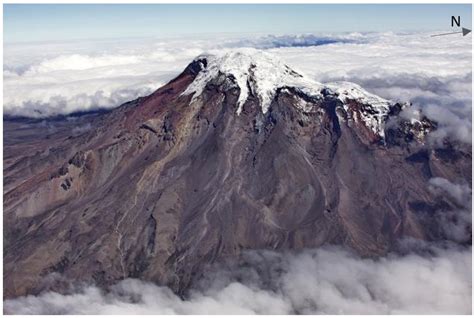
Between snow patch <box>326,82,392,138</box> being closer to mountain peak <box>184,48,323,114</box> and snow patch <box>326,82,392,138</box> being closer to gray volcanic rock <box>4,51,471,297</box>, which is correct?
gray volcanic rock <box>4,51,471,297</box>

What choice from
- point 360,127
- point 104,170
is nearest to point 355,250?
point 360,127

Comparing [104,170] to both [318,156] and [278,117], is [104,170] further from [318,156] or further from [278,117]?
[318,156]

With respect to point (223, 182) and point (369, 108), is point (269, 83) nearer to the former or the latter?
point (369, 108)

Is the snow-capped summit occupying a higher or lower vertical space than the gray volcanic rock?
higher

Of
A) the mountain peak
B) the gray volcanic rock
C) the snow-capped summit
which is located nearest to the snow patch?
the snow-capped summit

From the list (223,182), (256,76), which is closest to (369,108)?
(256,76)
